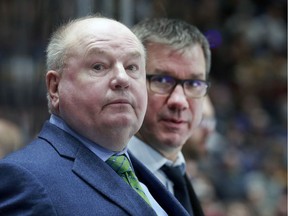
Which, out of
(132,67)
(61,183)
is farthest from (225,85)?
(61,183)

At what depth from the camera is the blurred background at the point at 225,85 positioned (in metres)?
3.67

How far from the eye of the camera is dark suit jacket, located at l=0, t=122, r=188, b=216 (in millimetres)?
1808

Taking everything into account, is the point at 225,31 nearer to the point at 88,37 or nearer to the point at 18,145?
the point at 18,145

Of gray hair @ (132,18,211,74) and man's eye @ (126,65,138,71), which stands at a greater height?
man's eye @ (126,65,138,71)

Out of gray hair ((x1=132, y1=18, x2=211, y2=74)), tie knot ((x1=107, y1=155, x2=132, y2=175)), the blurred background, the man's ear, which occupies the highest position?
the man's ear

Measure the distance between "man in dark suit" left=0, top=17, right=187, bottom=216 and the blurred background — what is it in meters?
0.90

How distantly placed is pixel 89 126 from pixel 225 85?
24.7 ft

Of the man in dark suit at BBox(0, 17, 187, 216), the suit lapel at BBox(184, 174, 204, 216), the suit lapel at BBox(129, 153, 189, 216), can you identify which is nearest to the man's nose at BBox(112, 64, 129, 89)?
the man in dark suit at BBox(0, 17, 187, 216)

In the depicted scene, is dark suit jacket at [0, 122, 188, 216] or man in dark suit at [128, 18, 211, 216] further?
man in dark suit at [128, 18, 211, 216]

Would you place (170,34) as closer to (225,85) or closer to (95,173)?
(95,173)

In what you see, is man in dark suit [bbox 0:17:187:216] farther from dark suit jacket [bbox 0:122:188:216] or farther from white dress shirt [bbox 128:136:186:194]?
white dress shirt [bbox 128:136:186:194]

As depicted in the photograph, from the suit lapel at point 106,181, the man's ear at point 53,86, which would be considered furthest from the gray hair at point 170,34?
the suit lapel at point 106,181

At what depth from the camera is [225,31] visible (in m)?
9.90

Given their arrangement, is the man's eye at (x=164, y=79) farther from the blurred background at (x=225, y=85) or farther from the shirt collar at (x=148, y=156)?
the blurred background at (x=225, y=85)
